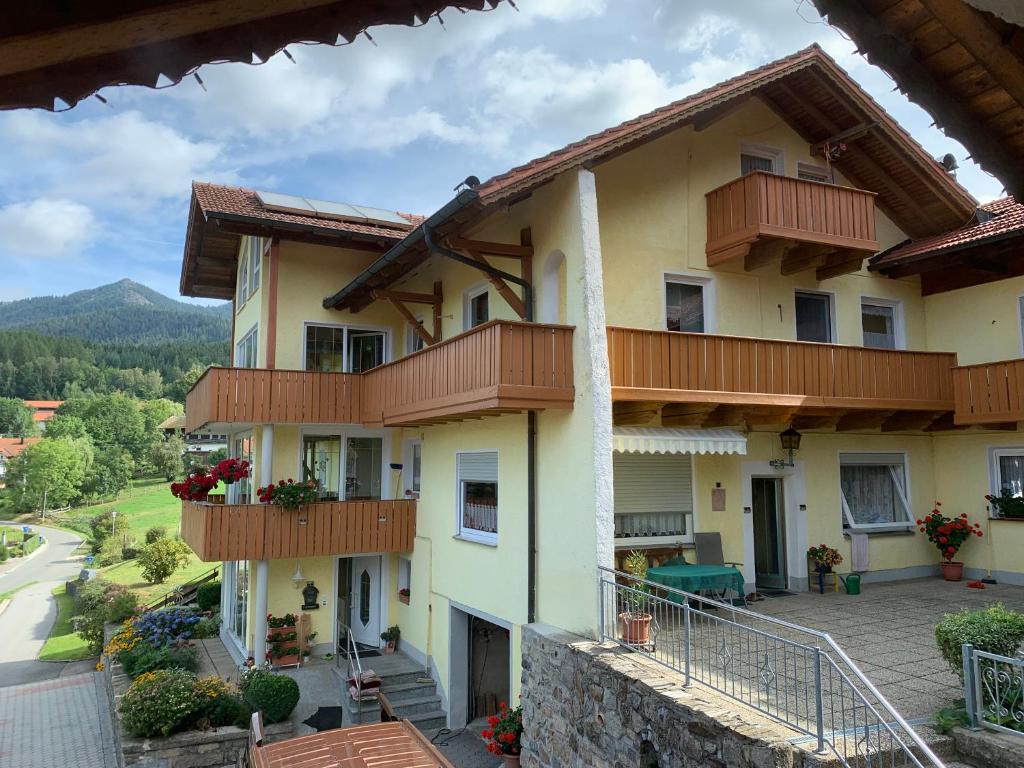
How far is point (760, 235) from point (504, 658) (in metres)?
10.5

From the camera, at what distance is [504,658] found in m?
16.0

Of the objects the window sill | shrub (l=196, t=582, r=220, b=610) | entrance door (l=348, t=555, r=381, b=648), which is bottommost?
shrub (l=196, t=582, r=220, b=610)

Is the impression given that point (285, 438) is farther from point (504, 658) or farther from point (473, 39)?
point (473, 39)

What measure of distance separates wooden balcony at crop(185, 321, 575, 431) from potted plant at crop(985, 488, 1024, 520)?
34.6 feet

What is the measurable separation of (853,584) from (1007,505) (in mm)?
3920

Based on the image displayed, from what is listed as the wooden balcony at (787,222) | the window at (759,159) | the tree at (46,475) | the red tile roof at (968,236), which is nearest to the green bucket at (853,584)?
the wooden balcony at (787,222)

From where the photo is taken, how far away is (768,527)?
52.1 feet

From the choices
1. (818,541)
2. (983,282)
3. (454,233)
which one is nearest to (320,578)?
(454,233)

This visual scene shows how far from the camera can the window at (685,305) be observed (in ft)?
45.5

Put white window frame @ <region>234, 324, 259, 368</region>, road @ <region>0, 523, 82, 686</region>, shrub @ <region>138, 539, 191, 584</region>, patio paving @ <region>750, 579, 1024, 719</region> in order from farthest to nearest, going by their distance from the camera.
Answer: shrub @ <region>138, 539, 191, 584</region> → road @ <region>0, 523, 82, 686</region> → white window frame @ <region>234, 324, 259, 368</region> → patio paving @ <region>750, 579, 1024, 719</region>

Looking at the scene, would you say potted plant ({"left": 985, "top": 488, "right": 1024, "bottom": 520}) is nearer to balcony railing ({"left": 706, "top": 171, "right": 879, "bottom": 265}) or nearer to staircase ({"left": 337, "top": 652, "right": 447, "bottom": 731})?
balcony railing ({"left": 706, "top": 171, "right": 879, "bottom": 265})

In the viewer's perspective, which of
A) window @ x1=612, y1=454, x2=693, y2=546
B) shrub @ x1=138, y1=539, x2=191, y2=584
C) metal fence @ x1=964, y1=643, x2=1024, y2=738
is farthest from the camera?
shrub @ x1=138, y1=539, x2=191, y2=584

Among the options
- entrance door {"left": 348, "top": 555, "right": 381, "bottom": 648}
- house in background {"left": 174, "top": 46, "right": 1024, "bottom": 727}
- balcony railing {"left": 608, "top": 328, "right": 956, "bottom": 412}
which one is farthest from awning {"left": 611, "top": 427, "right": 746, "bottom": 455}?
entrance door {"left": 348, "top": 555, "right": 381, "bottom": 648}

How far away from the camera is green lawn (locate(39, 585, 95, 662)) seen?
27.0 metres
